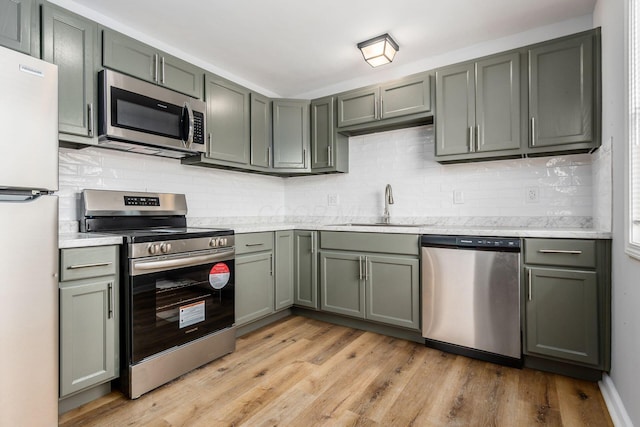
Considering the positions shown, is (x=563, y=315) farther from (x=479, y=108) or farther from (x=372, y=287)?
(x=479, y=108)

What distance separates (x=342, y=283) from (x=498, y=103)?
1.95 meters

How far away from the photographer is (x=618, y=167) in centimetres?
180

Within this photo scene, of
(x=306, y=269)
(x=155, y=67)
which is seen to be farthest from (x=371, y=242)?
(x=155, y=67)

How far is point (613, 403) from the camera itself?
5.74 ft

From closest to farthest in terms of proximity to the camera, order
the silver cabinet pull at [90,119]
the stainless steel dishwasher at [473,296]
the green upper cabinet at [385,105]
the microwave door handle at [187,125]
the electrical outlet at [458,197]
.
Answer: the silver cabinet pull at [90,119] < the stainless steel dishwasher at [473,296] < the microwave door handle at [187,125] < the green upper cabinet at [385,105] < the electrical outlet at [458,197]

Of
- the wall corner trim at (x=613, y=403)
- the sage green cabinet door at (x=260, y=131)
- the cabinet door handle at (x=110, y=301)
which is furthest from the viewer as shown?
the sage green cabinet door at (x=260, y=131)

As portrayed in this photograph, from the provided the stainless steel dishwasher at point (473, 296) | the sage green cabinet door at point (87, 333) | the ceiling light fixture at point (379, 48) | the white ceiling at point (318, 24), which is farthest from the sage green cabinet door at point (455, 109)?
the sage green cabinet door at point (87, 333)

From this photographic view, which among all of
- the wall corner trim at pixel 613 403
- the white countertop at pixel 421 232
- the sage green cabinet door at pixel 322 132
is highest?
the sage green cabinet door at pixel 322 132

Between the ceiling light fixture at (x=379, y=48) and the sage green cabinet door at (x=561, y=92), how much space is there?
1.02 metres

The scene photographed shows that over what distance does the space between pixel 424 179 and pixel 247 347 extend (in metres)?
2.17

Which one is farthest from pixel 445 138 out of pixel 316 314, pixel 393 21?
pixel 316 314

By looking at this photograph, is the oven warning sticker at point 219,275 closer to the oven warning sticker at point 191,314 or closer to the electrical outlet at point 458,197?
the oven warning sticker at point 191,314

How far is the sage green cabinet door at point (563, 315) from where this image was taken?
205 cm

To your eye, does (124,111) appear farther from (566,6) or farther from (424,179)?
(566,6)
